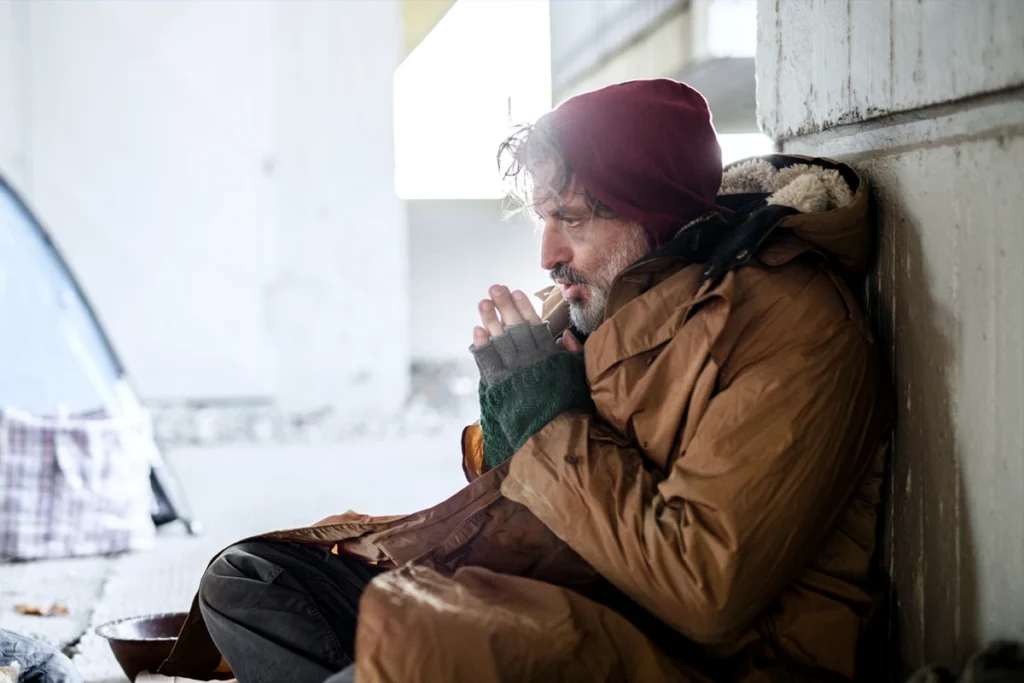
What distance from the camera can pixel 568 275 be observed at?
5.94 feet

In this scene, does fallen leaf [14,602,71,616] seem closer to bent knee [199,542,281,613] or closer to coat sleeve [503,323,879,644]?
bent knee [199,542,281,613]

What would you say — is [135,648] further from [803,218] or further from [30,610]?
[803,218]

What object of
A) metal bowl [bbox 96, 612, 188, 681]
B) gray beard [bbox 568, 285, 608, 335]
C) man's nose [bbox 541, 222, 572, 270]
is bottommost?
metal bowl [bbox 96, 612, 188, 681]

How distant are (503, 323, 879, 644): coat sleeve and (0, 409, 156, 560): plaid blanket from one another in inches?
103

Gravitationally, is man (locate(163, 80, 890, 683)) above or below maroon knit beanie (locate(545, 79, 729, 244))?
below

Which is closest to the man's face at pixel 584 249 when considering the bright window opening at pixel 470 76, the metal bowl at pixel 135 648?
the metal bowl at pixel 135 648

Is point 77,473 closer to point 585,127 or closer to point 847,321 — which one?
point 585,127

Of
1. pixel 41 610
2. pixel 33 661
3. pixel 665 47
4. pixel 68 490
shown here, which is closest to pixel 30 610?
pixel 41 610

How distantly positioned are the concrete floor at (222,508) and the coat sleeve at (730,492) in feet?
5.26

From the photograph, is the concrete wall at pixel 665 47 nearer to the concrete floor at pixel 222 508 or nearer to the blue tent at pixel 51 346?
the concrete floor at pixel 222 508

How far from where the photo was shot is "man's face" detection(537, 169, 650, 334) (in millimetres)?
1777

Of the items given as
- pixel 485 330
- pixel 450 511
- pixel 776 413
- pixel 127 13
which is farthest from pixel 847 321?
pixel 127 13

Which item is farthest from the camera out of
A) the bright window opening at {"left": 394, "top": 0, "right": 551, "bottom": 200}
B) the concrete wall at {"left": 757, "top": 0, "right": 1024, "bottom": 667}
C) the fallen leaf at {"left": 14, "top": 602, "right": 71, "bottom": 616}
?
the bright window opening at {"left": 394, "top": 0, "right": 551, "bottom": 200}

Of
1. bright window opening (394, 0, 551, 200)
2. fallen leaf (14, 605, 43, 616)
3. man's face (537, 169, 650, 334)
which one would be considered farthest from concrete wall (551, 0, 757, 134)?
fallen leaf (14, 605, 43, 616)
